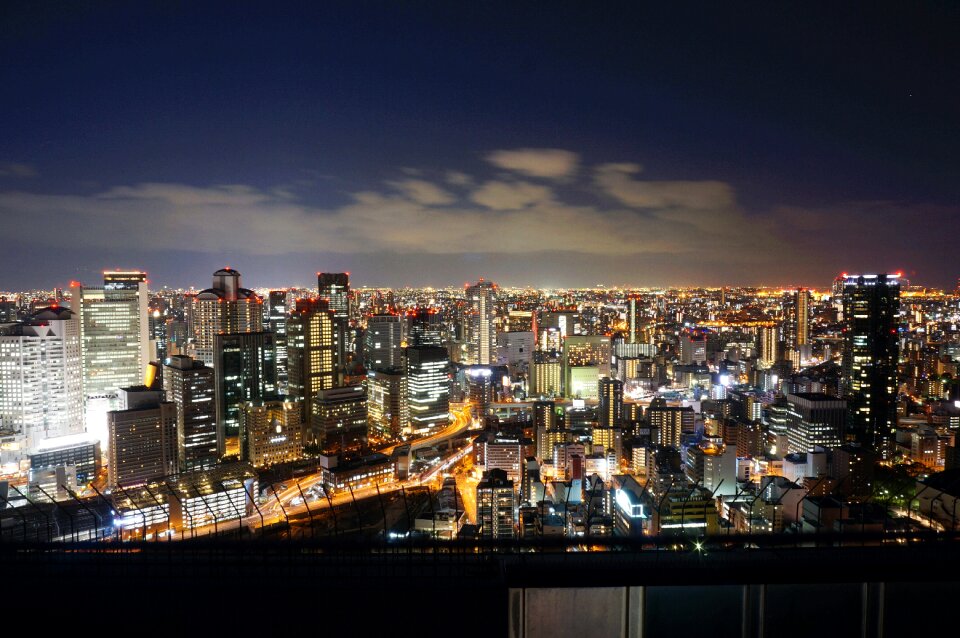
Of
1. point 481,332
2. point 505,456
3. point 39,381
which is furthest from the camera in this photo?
point 481,332

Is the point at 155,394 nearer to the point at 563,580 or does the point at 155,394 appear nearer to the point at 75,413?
the point at 75,413

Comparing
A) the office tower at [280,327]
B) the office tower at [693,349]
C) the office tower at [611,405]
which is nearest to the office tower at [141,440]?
the office tower at [280,327]

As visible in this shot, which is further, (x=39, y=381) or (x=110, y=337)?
(x=110, y=337)

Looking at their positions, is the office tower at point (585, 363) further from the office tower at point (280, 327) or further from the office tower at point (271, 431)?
the office tower at point (271, 431)

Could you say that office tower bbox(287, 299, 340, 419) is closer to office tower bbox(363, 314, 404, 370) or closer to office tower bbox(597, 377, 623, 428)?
office tower bbox(363, 314, 404, 370)

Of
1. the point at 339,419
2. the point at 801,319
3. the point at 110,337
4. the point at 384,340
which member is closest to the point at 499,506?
the point at 339,419

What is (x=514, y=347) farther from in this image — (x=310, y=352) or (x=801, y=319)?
(x=801, y=319)

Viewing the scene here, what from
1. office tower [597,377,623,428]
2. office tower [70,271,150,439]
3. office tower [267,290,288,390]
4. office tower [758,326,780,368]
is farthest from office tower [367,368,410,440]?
office tower [758,326,780,368]

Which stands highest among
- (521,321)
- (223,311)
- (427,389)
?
(223,311)
